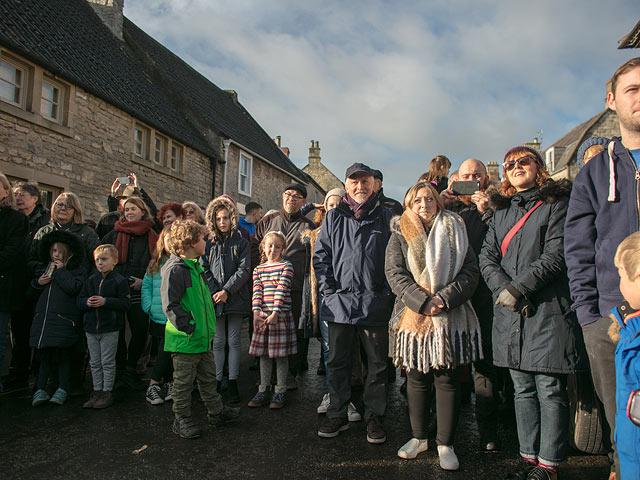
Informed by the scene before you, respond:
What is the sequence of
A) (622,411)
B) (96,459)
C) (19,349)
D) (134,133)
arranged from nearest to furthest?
(622,411) → (96,459) → (19,349) → (134,133)

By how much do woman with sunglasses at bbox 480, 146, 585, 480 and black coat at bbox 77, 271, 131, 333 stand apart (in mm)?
3588

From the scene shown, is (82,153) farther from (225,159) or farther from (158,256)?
(158,256)

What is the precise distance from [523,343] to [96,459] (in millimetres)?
3082

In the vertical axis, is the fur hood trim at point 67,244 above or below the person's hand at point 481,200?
below

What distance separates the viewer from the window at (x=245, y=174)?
19.8 m

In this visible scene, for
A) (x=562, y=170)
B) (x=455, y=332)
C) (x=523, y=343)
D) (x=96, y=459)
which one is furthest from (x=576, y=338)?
(x=562, y=170)

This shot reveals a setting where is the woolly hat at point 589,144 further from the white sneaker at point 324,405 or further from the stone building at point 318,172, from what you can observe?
the stone building at point 318,172

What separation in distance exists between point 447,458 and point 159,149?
1429 centimetres

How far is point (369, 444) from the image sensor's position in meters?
3.46

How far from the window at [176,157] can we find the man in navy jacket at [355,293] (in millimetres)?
13078

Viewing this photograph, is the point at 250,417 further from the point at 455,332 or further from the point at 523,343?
the point at 523,343

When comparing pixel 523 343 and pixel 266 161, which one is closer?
pixel 523 343

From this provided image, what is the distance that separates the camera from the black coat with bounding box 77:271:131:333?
4438 millimetres


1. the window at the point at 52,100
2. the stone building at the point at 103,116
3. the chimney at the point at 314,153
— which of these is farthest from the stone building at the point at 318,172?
the window at the point at 52,100
